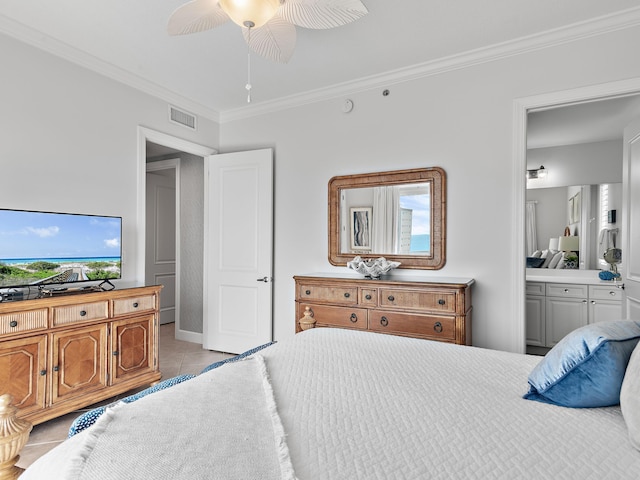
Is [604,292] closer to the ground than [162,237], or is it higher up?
closer to the ground

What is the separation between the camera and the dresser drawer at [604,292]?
13.1ft

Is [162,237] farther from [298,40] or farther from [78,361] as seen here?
[298,40]

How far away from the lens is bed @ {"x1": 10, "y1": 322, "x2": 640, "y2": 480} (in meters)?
0.86

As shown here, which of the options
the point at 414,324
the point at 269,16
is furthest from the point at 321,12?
the point at 414,324

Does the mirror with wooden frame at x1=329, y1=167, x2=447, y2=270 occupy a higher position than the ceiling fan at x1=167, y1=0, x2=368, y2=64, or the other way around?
the ceiling fan at x1=167, y1=0, x2=368, y2=64

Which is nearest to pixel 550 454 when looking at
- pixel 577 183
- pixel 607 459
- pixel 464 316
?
pixel 607 459

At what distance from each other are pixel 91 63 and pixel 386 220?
9.19 ft

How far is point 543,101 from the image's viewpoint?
113 inches

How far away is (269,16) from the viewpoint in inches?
70.0

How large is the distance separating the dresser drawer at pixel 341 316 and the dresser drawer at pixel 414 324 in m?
0.08

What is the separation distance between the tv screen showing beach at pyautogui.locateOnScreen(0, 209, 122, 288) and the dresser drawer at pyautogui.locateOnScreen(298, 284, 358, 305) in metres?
1.56

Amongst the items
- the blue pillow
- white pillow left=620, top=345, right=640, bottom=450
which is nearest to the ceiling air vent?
the blue pillow

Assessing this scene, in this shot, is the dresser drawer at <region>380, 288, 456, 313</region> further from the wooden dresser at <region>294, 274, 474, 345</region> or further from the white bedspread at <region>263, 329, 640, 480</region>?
the white bedspread at <region>263, 329, 640, 480</region>

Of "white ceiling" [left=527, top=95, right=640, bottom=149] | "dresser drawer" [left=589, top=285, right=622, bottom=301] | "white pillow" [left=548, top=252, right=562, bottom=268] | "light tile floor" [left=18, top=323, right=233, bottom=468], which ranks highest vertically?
"white ceiling" [left=527, top=95, right=640, bottom=149]
